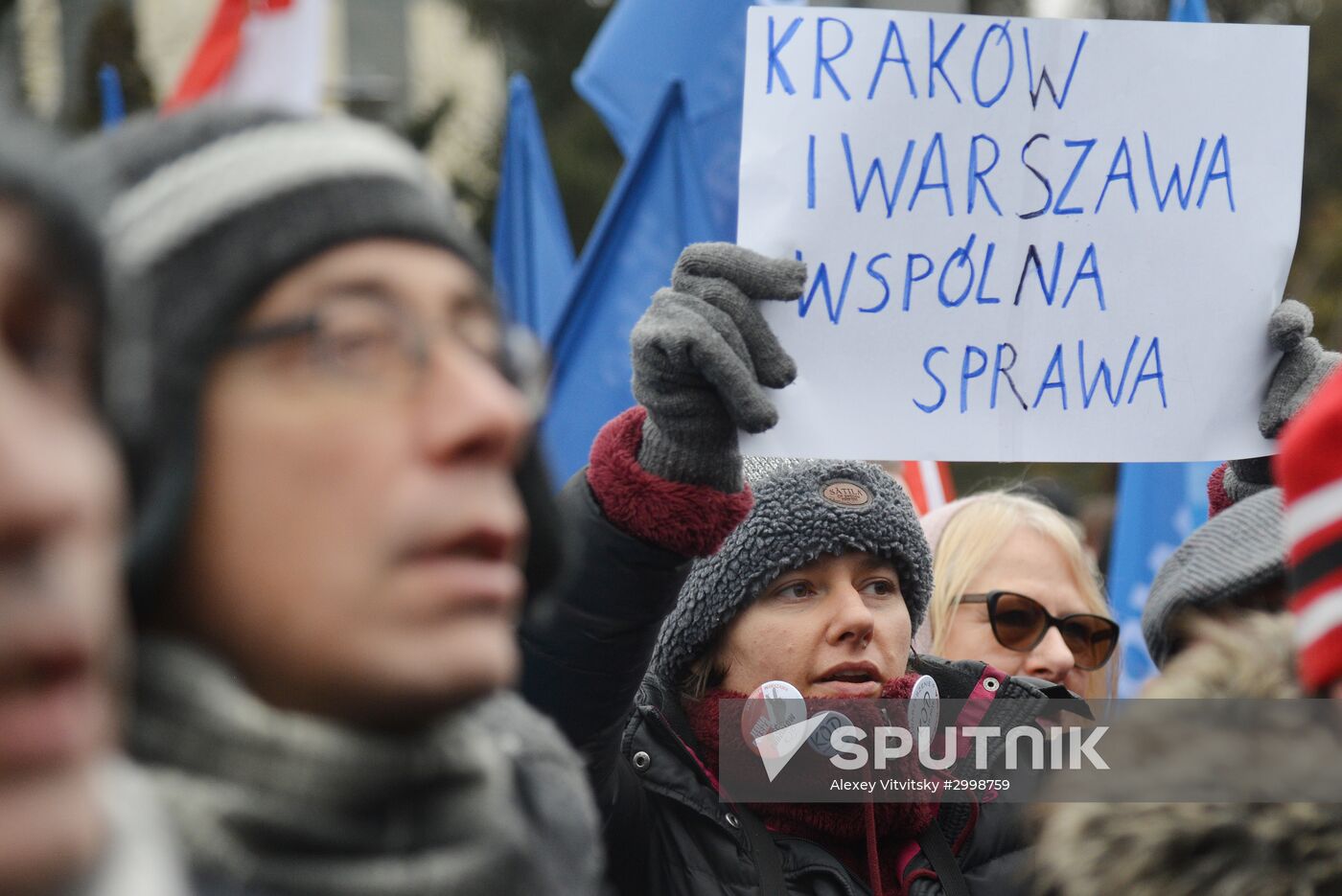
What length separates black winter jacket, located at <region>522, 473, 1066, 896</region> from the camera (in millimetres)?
2010

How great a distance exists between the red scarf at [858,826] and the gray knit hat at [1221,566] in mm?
451

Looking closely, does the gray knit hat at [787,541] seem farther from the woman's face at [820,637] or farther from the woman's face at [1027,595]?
the woman's face at [1027,595]

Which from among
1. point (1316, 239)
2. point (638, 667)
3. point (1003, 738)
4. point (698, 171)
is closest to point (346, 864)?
point (638, 667)

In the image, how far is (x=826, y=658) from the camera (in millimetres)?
2473

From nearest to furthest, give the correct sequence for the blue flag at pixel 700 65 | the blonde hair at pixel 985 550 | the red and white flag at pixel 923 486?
the blonde hair at pixel 985 550
the blue flag at pixel 700 65
the red and white flag at pixel 923 486

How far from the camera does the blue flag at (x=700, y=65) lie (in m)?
4.45

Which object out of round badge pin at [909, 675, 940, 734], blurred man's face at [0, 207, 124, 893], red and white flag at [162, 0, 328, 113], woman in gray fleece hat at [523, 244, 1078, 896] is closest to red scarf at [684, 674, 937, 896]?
woman in gray fleece hat at [523, 244, 1078, 896]

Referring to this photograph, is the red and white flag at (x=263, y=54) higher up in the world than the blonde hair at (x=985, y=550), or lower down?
higher up

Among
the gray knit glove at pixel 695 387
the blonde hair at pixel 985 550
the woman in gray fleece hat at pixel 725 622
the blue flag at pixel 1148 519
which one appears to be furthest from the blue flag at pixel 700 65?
the gray knit glove at pixel 695 387

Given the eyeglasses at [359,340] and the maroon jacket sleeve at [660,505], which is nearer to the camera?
the eyeglasses at [359,340]

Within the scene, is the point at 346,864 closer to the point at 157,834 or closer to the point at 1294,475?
the point at 157,834

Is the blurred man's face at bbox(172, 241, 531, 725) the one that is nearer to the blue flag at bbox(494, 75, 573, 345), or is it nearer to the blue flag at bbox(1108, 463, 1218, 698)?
the blue flag at bbox(1108, 463, 1218, 698)

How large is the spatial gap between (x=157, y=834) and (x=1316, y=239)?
18.4 metres

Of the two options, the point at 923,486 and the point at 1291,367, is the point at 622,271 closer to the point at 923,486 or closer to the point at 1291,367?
the point at 923,486
